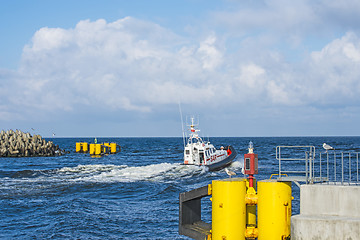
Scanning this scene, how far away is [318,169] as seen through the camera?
36.8 m

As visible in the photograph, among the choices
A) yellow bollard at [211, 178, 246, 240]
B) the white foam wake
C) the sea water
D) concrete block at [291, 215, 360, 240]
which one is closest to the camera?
concrete block at [291, 215, 360, 240]

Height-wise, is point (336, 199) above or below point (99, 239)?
above

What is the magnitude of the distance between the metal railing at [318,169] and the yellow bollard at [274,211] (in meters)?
0.34

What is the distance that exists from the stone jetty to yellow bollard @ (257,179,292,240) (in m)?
62.7

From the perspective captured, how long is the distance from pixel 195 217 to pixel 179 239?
4160mm

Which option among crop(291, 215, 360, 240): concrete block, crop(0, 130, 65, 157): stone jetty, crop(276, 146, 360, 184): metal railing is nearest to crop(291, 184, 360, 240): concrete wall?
crop(291, 215, 360, 240): concrete block

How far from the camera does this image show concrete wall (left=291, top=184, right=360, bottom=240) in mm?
7034

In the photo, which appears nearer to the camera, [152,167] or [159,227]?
[159,227]

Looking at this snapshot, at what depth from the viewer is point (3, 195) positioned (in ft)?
75.0

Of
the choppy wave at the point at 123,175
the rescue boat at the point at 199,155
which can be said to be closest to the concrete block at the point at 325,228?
the choppy wave at the point at 123,175

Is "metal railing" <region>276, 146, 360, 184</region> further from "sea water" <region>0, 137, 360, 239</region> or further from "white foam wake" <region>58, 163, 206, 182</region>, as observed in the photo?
"white foam wake" <region>58, 163, 206, 182</region>

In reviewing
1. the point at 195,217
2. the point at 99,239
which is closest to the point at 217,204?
the point at 195,217

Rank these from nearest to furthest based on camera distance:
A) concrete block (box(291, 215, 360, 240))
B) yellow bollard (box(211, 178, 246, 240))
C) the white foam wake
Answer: concrete block (box(291, 215, 360, 240))
yellow bollard (box(211, 178, 246, 240))
the white foam wake

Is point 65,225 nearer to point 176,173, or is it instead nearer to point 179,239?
point 179,239
